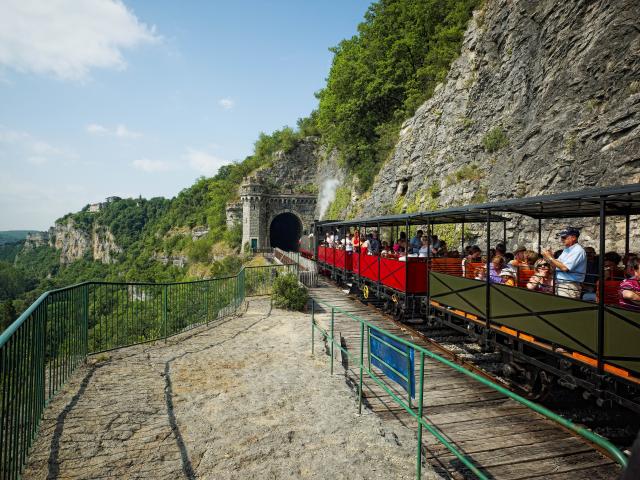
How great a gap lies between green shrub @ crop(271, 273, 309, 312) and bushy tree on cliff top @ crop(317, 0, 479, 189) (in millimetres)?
21301

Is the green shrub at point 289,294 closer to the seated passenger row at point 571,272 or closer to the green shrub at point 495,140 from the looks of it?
the seated passenger row at point 571,272

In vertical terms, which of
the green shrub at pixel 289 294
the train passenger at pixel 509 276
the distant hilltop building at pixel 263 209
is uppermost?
the distant hilltop building at pixel 263 209

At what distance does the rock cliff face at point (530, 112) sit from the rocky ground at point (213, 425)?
41.9 ft

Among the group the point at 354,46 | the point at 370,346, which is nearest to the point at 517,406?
the point at 370,346

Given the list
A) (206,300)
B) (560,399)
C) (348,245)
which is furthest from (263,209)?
(560,399)

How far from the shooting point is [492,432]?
5.41 metres

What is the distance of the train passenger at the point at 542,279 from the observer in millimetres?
6812

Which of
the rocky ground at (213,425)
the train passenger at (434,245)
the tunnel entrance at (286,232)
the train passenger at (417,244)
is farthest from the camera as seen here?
the tunnel entrance at (286,232)

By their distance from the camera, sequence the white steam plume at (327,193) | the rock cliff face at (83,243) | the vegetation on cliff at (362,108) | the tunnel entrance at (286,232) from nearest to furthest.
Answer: the vegetation on cliff at (362,108) → the white steam plume at (327,193) → the tunnel entrance at (286,232) → the rock cliff face at (83,243)

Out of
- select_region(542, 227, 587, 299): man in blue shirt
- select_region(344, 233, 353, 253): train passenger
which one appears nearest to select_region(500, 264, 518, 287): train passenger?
select_region(542, 227, 587, 299): man in blue shirt

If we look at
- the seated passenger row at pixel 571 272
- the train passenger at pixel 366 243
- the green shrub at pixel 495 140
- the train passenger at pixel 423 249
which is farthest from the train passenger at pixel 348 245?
the green shrub at pixel 495 140

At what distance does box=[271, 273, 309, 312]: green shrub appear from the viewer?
14035 millimetres

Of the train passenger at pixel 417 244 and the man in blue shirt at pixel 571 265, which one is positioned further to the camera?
the train passenger at pixel 417 244

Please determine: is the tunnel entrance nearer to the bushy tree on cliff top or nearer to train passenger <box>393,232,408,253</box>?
the bushy tree on cliff top
